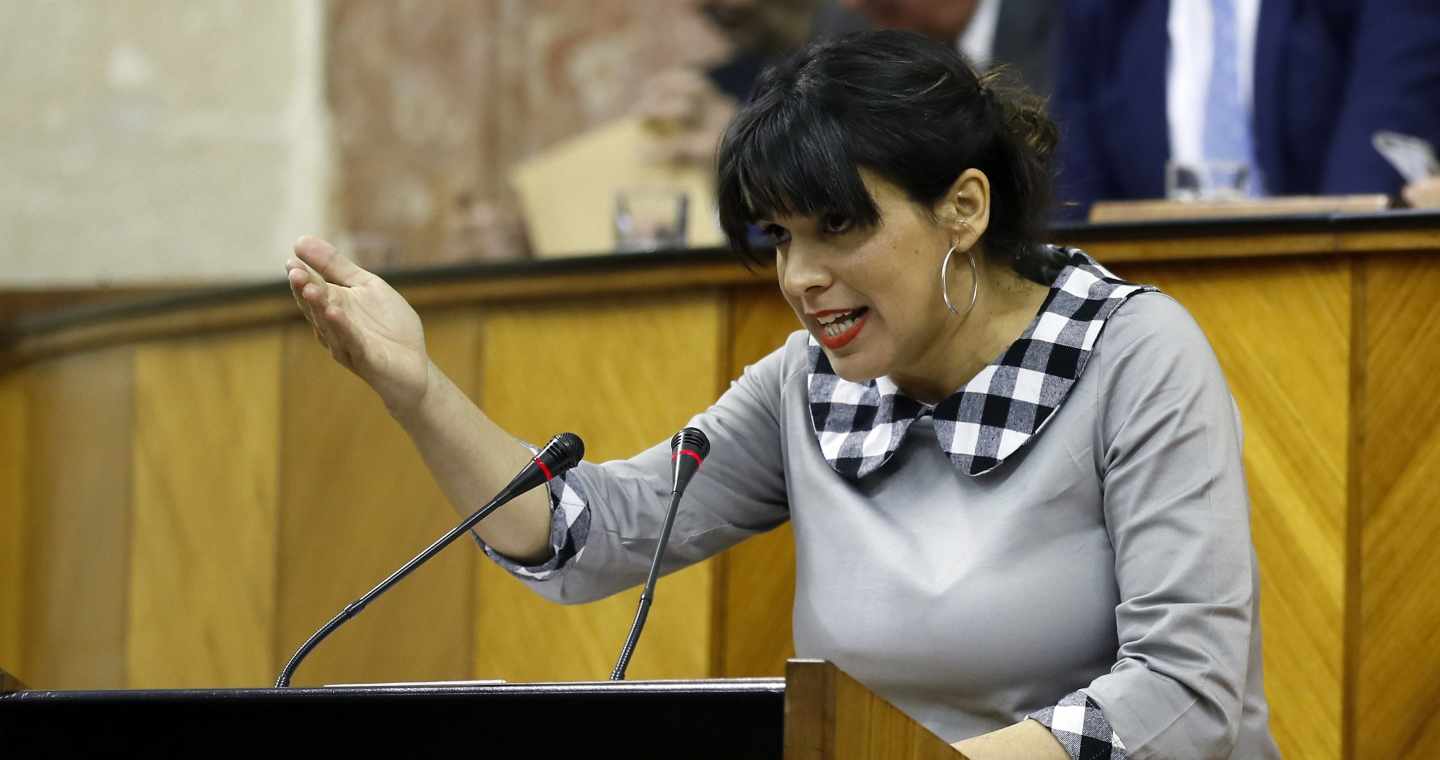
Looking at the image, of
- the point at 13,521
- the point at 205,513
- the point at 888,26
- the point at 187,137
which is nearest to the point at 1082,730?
the point at 888,26

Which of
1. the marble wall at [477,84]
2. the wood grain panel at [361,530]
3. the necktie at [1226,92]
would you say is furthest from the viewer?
the marble wall at [477,84]

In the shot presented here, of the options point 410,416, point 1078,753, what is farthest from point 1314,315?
point 410,416

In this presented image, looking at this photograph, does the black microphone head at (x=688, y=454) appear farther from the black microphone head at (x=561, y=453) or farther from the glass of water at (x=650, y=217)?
the glass of water at (x=650, y=217)

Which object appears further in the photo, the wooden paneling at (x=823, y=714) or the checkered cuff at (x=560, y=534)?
the checkered cuff at (x=560, y=534)

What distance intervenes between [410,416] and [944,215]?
1.65 ft

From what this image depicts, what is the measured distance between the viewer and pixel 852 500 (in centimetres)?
170

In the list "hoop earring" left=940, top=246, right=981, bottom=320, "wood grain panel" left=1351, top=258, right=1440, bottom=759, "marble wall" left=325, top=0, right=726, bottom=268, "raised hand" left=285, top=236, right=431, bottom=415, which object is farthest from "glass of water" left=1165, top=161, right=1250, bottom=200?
"marble wall" left=325, top=0, right=726, bottom=268

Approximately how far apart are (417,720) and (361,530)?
68.1 inches

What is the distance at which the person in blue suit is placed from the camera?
9.07ft

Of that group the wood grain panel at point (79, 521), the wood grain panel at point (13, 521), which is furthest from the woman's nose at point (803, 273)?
the wood grain panel at point (13, 521)

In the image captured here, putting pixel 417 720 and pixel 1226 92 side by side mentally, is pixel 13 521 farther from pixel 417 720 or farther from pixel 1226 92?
pixel 417 720

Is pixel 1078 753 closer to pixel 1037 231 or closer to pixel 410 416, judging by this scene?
pixel 1037 231

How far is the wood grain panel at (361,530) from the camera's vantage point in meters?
2.74

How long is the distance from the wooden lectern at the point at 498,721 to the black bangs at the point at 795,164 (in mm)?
535
